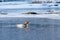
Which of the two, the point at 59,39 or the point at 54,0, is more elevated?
the point at 59,39

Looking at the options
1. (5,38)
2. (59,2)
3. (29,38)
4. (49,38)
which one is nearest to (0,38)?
(5,38)

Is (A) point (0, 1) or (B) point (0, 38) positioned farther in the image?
(A) point (0, 1)

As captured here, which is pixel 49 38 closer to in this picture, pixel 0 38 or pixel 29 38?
pixel 29 38

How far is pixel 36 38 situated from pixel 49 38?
1.24 feet

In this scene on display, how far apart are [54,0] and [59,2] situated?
136 centimetres

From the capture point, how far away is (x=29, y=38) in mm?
6465

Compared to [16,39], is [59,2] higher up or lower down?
lower down

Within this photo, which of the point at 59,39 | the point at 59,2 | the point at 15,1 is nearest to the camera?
the point at 59,39

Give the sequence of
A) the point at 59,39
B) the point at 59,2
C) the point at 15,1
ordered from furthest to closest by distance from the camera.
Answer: the point at 15,1 < the point at 59,2 < the point at 59,39

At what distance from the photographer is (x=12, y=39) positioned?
6.28m

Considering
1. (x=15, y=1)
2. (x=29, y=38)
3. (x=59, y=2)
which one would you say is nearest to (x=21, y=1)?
(x=15, y=1)

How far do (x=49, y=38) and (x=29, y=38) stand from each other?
578 millimetres

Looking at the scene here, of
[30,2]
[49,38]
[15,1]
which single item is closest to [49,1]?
[30,2]

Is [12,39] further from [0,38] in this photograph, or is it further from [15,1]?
[15,1]
